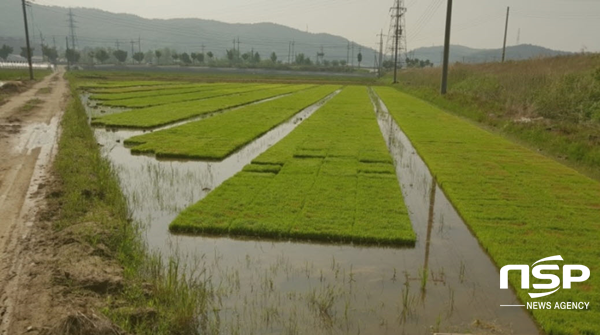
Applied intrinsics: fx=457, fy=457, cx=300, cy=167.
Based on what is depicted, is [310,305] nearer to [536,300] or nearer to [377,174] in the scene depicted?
[536,300]

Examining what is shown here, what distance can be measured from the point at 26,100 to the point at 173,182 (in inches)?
929

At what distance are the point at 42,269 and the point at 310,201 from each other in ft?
15.8

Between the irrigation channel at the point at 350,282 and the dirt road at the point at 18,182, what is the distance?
179 cm

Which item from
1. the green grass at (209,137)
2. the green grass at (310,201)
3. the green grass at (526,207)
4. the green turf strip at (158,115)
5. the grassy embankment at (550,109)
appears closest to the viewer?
the green grass at (526,207)

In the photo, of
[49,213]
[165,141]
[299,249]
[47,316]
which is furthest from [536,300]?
[165,141]

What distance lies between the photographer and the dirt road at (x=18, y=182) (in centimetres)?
544

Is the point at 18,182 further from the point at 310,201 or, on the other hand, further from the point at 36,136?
the point at 36,136

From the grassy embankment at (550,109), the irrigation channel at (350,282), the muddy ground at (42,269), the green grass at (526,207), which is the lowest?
the irrigation channel at (350,282)

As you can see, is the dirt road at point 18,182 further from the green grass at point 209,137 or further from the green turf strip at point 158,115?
the green grass at point 209,137

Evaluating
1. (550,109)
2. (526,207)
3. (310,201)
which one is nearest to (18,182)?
(310,201)

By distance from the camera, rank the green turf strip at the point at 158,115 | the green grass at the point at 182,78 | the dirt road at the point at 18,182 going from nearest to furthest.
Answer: the dirt road at the point at 18,182
the green turf strip at the point at 158,115
the green grass at the point at 182,78

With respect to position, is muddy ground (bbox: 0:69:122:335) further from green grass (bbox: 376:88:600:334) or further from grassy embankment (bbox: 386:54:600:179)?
grassy embankment (bbox: 386:54:600:179)

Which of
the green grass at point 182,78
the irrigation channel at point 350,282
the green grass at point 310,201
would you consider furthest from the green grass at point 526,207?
the green grass at point 182,78

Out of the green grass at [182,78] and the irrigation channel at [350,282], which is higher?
the green grass at [182,78]
